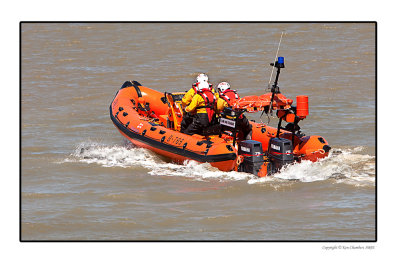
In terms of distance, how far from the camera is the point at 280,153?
11.3 meters

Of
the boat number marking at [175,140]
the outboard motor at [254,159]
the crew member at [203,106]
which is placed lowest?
the outboard motor at [254,159]

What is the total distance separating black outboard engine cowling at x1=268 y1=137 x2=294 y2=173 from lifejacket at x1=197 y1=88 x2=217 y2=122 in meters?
0.98

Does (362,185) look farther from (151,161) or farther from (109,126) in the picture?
(109,126)

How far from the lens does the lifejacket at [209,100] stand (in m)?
11.7

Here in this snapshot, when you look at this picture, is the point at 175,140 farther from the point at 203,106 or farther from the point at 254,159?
the point at 254,159

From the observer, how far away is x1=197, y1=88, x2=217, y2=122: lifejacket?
11.7 metres

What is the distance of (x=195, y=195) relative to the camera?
10.6 metres

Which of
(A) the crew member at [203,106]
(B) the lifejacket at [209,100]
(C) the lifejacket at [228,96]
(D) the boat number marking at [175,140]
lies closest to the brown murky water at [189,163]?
(D) the boat number marking at [175,140]

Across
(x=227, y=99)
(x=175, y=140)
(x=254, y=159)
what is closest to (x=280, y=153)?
(x=254, y=159)

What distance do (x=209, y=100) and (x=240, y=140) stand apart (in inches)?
33.6

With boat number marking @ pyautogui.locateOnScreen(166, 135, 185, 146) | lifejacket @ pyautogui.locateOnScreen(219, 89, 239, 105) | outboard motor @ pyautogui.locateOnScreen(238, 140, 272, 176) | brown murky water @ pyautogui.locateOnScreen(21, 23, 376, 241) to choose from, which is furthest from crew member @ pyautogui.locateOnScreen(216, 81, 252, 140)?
brown murky water @ pyautogui.locateOnScreen(21, 23, 376, 241)

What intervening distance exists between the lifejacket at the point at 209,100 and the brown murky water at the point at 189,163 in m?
0.78

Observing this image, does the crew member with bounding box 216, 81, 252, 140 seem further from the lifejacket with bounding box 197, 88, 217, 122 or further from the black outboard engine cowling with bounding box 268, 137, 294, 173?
the black outboard engine cowling with bounding box 268, 137, 294, 173

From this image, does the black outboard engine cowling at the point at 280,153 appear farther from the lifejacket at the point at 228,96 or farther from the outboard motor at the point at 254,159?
the lifejacket at the point at 228,96
